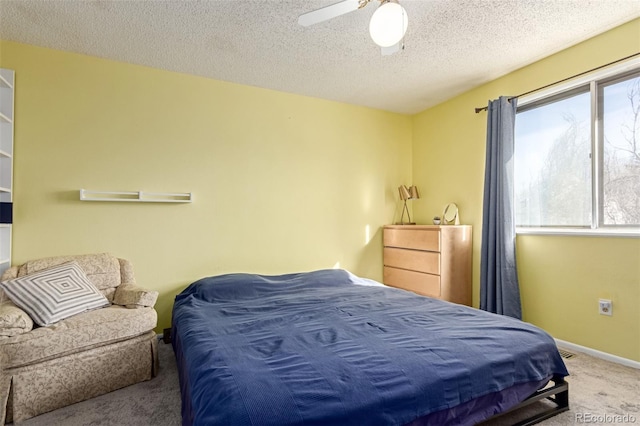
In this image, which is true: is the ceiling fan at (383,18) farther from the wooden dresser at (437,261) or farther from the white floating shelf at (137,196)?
the wooden dresser at (437,261)

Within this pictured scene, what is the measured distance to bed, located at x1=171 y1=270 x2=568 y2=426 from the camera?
3.87 ft

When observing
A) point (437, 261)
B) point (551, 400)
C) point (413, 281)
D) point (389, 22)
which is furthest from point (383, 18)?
point (413, 281)

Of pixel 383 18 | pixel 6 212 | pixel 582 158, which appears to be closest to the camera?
pixel 383 18

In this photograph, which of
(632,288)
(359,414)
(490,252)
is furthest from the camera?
(490,252)

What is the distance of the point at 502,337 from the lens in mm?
1692

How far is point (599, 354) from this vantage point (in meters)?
2.47

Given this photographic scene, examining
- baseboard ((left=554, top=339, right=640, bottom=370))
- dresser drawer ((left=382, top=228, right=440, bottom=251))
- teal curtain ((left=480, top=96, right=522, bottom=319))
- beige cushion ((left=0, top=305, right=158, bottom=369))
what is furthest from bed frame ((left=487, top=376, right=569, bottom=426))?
beige cushion ((left=0, top=305, right=158, bottom=369))

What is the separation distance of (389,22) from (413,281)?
2713 millimetres

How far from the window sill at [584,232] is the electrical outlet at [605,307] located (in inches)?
19.5

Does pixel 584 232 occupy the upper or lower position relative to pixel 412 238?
upper

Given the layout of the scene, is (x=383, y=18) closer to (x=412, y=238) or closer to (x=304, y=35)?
(x=304, y=35)

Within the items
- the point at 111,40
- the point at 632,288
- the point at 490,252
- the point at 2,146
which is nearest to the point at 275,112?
the point at 111,40

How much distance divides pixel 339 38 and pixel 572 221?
2.42 m

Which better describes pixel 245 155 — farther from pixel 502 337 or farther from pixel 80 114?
pixel 502 337
